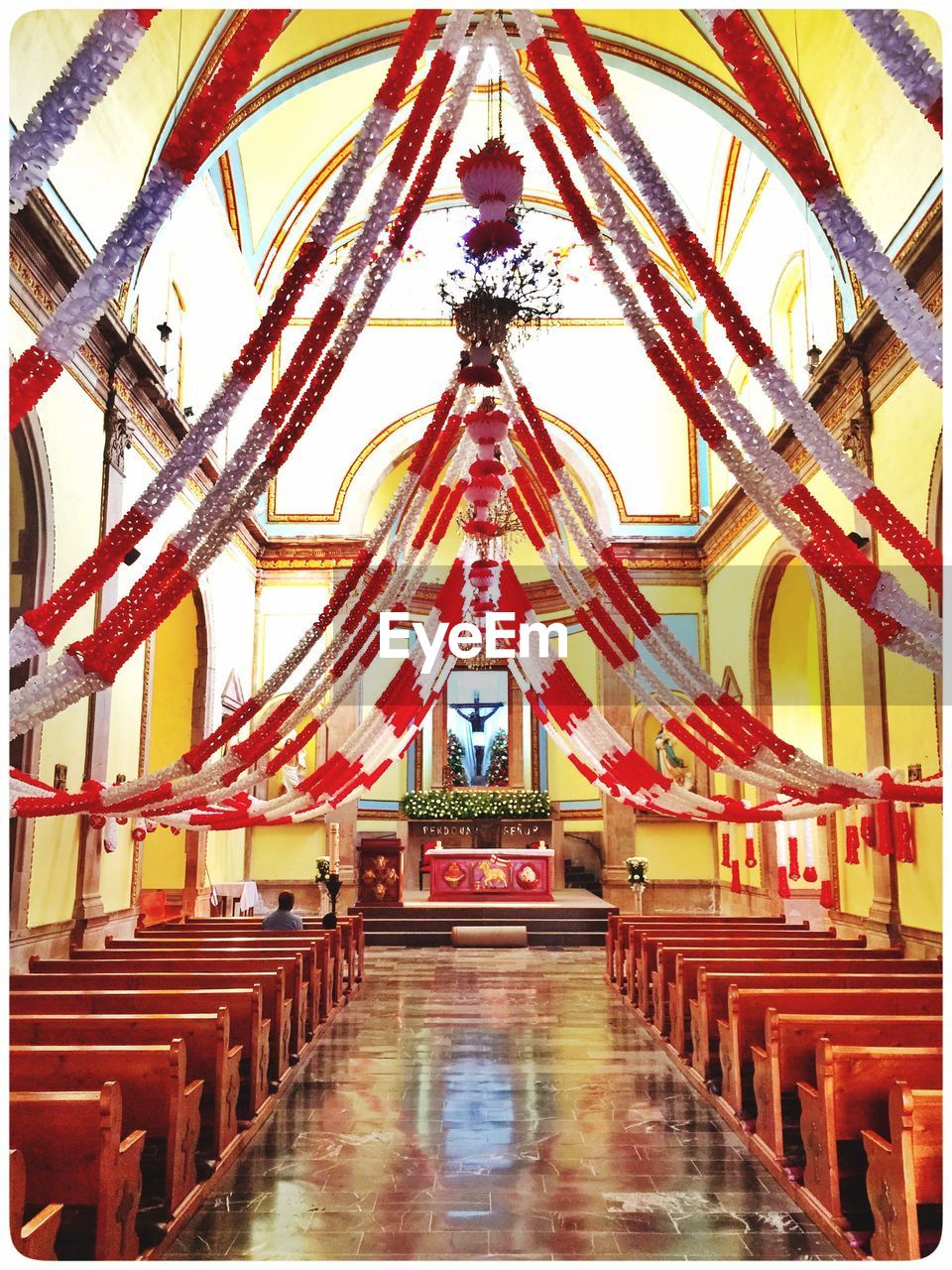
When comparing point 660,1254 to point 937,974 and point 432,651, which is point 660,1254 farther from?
point 432,651

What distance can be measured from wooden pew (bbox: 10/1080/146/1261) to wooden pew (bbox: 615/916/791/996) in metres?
6.26

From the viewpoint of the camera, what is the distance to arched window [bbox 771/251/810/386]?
1175cm

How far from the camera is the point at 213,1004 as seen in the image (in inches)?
220

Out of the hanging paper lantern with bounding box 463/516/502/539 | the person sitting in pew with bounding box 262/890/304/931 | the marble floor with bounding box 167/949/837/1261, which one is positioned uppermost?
the hanging paper lantern with bounding box 463/516/502/539

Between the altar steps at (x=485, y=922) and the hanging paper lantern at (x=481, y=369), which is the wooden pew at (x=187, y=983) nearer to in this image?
the hanging paper lantern at (x=481, y=369)

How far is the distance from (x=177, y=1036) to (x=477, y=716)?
13035 mm

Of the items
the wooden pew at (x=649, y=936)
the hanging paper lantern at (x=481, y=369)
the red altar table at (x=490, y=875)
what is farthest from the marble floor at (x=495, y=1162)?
the red altar table at (x=490, y=875)

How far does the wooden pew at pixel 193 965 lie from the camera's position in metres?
6.84

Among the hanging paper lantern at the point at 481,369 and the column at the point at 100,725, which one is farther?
the column at the point at 100,725

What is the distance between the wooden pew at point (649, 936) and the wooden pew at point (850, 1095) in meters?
4.26

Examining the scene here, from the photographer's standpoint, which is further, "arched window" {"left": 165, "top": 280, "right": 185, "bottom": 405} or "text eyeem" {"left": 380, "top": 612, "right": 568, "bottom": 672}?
"arched window" {"left": 165, "top": 280, "right": 185, "bottom": 405}

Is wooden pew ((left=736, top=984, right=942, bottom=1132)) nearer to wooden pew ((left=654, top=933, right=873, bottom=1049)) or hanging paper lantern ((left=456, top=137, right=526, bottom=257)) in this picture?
wooden pew ((left=654, top=933, right=873, bottom=1049))

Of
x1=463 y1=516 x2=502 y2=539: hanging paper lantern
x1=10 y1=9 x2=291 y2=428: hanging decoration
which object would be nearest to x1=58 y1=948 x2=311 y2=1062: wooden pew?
x1=463 y1=516 x2=502 y2=539: hanging paper lantern

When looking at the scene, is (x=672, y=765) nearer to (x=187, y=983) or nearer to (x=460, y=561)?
(x=460, y=561)
